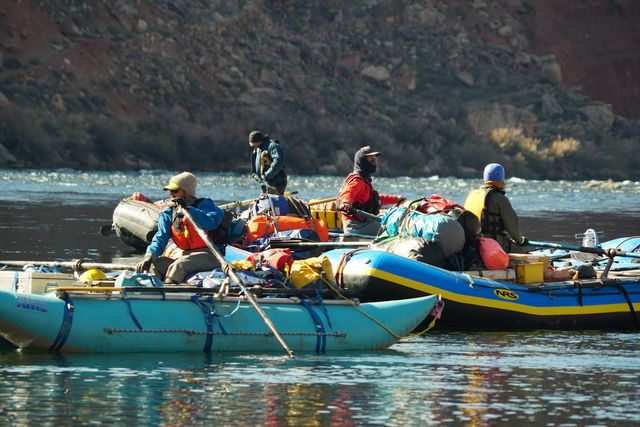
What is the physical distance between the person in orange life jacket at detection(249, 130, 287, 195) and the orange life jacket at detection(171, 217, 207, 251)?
6.03 meters

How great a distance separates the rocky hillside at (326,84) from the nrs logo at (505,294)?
44754mm

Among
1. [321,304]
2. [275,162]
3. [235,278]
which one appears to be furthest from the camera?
[275,162]

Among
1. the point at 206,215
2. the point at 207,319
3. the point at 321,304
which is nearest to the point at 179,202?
the point at 206,215

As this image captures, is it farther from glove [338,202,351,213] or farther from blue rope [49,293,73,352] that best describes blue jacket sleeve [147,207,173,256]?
glove [338,202,351,213]

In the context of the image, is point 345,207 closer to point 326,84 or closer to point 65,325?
point 65,325

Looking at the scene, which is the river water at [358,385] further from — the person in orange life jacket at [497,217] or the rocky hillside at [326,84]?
the rocky hillside at [326,84]

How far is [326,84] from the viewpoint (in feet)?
269

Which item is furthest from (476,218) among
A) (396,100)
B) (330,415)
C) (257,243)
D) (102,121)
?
(396,100)

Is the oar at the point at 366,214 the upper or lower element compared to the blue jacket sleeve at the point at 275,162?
lower

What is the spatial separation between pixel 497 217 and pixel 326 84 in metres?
65.0

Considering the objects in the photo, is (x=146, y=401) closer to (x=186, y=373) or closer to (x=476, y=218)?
(x=186, y=373)

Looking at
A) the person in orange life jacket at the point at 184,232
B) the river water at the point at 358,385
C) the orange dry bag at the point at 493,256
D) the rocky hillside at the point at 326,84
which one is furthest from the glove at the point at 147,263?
the rocky hillside at the point at 326,84

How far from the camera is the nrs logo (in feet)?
53.0

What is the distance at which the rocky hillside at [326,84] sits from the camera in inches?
2623
